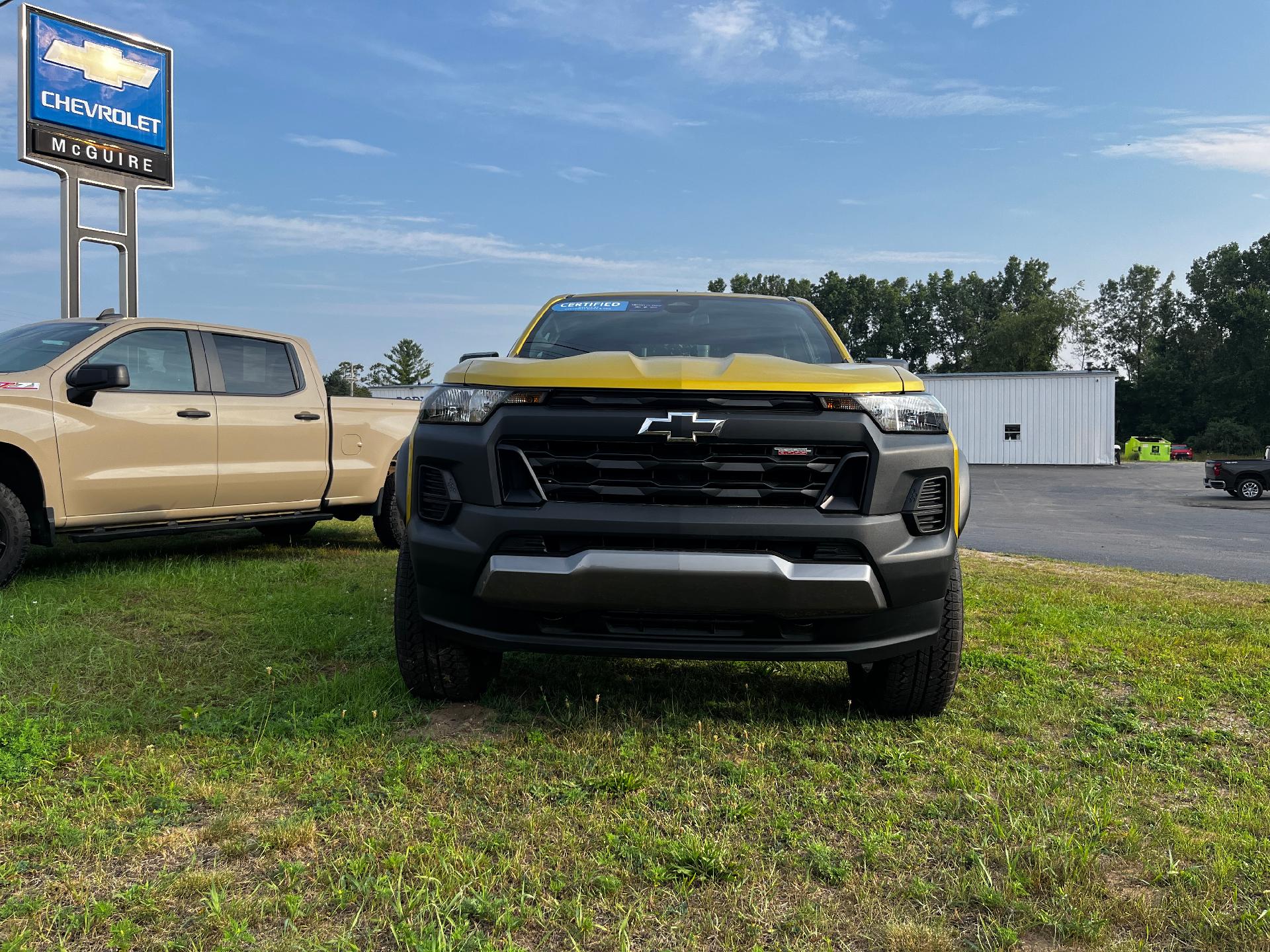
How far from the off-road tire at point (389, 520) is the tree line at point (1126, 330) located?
7502 cm

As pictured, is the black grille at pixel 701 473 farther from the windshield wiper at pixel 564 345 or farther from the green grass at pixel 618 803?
the windshield wiper at pixel 564 345

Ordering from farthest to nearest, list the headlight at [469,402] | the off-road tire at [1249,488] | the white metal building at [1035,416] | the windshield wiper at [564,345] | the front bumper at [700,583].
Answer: the white metal building at [1035,416] < the off-road tire at [1249,488] < the windshield wiper at [564,345] < the headlight at [469,402] < the front bumper at [700,583]

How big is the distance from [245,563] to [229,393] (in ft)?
4.41

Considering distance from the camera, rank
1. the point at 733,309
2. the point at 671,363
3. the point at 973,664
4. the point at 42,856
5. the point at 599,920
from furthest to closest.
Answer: the point at 733,309
the point at 973,664
the point at 671,363
the point at 42,856
the point at 599,920

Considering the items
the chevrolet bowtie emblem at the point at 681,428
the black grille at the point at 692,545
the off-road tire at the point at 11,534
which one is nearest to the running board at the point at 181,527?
the off-road tire at the point at 11,534

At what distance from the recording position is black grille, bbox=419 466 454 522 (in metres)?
3.11

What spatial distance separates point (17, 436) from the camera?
571cm

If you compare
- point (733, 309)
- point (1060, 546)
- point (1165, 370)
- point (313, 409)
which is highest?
point (1165, 370)

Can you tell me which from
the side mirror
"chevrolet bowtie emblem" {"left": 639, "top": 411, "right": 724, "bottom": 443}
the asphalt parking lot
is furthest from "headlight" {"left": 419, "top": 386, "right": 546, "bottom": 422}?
the asphalt parking lot

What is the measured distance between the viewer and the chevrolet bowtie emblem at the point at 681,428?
294 centimetres

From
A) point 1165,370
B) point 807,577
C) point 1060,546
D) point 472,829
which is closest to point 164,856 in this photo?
point 472,829

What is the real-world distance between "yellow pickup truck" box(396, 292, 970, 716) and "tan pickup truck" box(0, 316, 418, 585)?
13.3 feet

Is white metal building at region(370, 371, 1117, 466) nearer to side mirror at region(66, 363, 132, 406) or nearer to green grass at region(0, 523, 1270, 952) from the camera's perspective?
side mirror at region(66, 363, 132, 406)

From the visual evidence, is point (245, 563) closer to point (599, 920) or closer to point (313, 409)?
point (313, 409)
